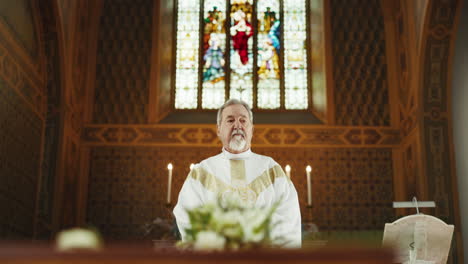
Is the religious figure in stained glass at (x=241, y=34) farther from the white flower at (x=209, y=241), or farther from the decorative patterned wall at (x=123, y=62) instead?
the white flower at (x=209, y=241)

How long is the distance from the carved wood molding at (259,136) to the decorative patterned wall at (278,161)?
0.32ft

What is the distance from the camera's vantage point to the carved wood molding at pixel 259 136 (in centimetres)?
927

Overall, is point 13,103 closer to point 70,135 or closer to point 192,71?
point 70,135

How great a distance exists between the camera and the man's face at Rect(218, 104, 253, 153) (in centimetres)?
386

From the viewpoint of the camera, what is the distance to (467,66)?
333 inches

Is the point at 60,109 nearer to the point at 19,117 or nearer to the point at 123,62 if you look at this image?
the point at 19,117

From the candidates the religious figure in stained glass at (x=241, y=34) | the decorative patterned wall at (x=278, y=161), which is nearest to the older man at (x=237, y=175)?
the decorative patterned wall at (x=278, y=161)

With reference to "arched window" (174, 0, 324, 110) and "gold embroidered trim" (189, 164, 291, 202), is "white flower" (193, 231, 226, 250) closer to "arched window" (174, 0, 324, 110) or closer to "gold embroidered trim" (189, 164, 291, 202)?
"gold embroidered trim" (189, 164, 291, 202)

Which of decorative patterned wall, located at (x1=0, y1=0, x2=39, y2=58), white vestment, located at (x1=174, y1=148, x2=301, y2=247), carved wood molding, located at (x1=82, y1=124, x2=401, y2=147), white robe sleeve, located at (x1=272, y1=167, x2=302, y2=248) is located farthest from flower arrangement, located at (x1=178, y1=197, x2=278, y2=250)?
carved wood molding, located at (x1=82, y1=124, x2=401, y2=147)

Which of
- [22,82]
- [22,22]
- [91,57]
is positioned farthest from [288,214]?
[91,57]

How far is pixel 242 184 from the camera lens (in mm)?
3789

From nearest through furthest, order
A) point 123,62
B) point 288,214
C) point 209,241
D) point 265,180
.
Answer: point 209,241
point 288,214
point 265,180
point 123,62

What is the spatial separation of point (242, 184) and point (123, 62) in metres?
6.40

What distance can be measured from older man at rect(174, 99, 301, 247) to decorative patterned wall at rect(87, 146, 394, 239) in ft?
17.2
